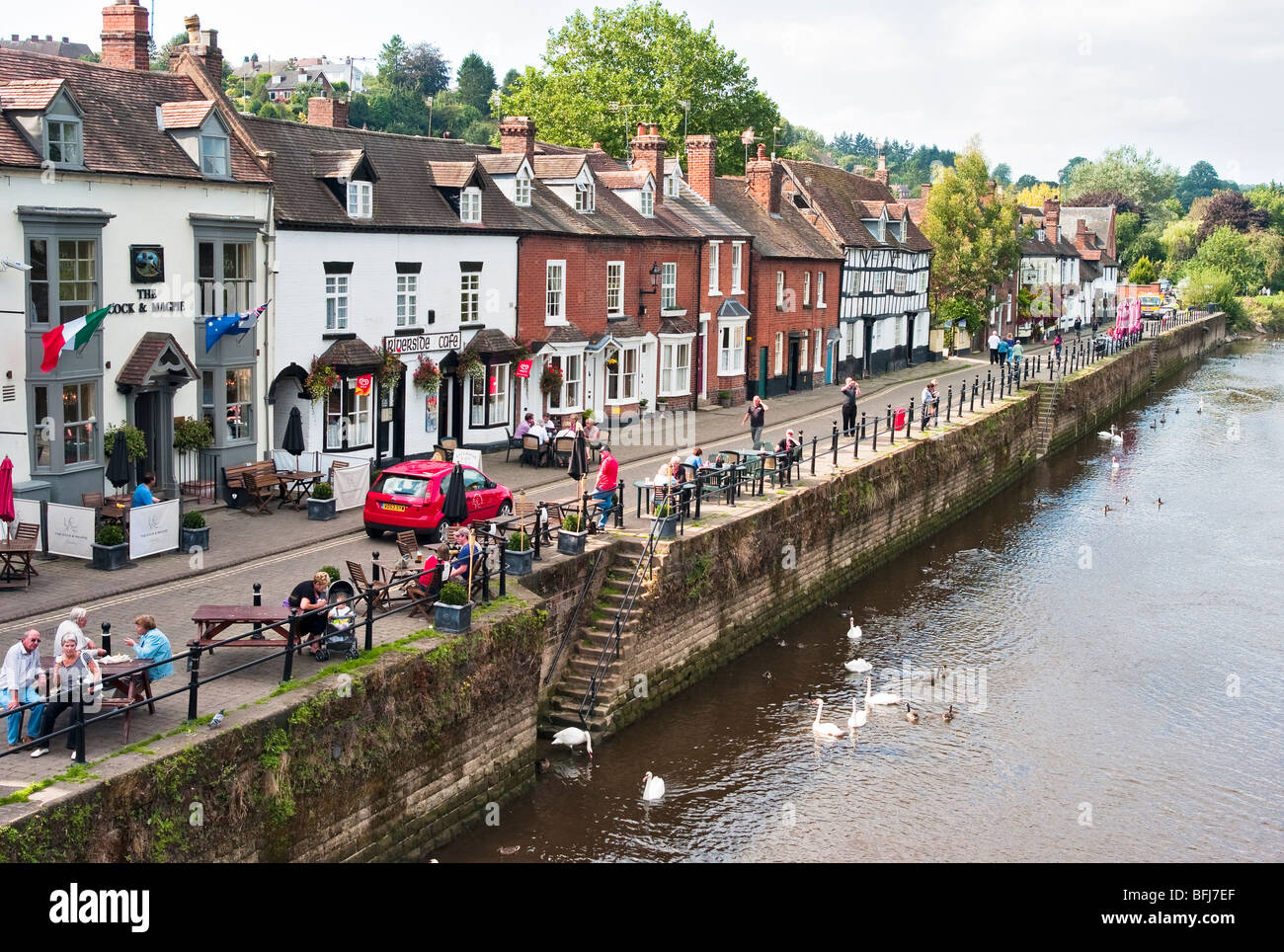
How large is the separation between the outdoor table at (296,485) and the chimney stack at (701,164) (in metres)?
23.9

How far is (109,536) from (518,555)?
670cm

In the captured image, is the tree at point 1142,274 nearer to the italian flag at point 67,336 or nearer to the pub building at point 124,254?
the pub building at point 124,254

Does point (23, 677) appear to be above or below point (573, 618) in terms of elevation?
above

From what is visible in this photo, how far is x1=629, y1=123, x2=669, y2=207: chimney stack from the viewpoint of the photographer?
43.8 m

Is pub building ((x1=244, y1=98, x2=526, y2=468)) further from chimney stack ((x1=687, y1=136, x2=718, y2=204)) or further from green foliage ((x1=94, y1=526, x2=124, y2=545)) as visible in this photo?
chimney stack ((x1=687, y1=136, x2=718, y2=204))

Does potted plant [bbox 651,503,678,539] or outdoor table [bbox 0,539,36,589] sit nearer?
outdoor table [bbox 0,539,36,589]

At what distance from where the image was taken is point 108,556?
21156 mm

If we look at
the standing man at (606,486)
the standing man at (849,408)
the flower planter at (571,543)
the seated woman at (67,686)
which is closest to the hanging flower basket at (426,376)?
the standing man at (606,486)

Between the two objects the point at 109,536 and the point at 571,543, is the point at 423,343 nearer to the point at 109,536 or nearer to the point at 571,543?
the point at 571,543

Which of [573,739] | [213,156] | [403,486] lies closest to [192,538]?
[403,486]

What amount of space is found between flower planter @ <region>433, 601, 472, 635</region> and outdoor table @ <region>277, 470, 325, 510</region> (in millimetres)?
10197

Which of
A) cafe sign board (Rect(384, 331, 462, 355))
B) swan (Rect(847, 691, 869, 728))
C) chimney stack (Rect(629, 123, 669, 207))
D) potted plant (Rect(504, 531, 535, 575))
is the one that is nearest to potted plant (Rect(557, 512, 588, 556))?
potted plant (Rect(504, 531, 535, 575))

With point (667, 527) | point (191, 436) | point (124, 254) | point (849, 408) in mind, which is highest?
point (124, 254)
